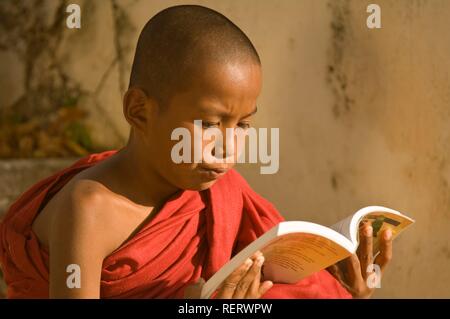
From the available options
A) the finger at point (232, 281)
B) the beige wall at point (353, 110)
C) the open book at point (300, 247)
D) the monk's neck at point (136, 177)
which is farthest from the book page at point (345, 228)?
the beige wall at point (353, 110)

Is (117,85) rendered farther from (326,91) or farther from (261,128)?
(326,91)

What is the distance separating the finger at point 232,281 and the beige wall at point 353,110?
4.18 ft

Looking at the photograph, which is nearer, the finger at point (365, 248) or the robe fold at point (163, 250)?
the robe fold at point (163, 250)

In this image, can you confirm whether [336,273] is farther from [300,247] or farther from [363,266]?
[300,247]

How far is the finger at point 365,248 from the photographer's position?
65.4 inches

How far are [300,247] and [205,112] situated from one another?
0.94 feet

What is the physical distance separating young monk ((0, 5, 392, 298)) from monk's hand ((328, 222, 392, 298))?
3.1 inches

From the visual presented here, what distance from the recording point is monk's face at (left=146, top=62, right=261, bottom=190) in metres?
1.40

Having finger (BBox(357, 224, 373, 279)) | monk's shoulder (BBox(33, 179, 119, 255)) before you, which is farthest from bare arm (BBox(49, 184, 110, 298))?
finger (BBox(357, 224, 373, 279))

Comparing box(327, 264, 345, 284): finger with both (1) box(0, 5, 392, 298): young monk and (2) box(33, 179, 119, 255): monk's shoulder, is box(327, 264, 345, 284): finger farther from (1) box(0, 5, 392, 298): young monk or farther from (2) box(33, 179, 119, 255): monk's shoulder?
(2) box(33, 179, 119, 255): monk's shoulder

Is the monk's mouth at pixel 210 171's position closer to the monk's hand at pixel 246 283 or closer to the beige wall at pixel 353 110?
the monk's hand at pixel 246 283

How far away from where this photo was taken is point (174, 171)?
1.47 meters

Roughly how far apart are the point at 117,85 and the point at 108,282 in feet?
4.41

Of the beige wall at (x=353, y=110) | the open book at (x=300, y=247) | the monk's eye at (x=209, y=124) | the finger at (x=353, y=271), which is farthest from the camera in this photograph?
the beige wall at (x=353, y=110)
